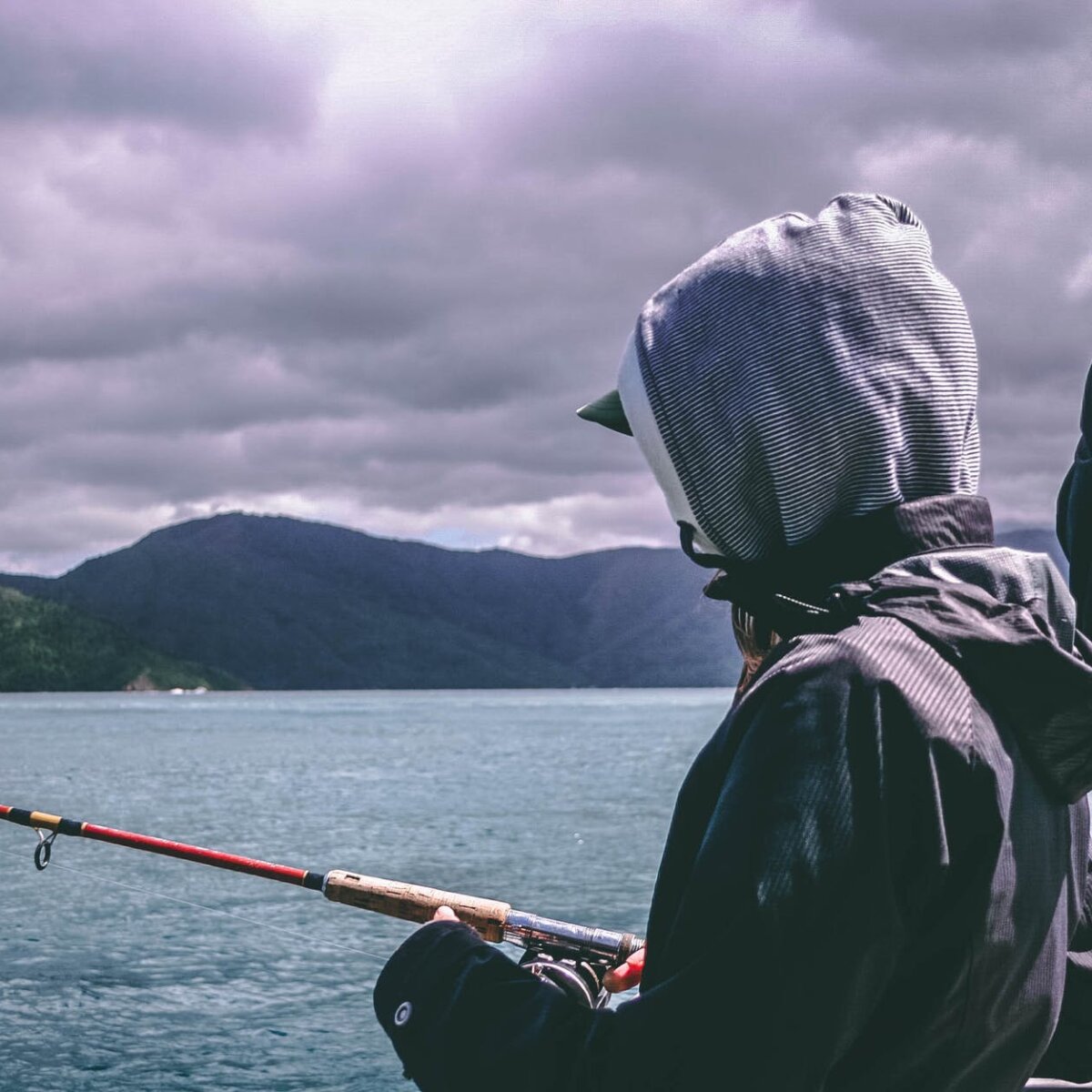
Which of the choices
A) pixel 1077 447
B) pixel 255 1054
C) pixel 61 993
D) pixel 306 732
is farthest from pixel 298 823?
pixel 306 732

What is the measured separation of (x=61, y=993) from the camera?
59.9ft

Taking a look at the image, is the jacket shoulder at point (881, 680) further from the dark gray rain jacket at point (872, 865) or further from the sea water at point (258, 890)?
the sea water at point (258, 890)

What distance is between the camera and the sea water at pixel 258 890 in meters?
15.5

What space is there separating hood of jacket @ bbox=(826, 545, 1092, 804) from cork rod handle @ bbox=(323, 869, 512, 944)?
2473mm

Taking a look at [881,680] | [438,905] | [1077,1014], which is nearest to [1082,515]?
[1077,1014]

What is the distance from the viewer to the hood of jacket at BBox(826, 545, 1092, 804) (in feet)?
5.40

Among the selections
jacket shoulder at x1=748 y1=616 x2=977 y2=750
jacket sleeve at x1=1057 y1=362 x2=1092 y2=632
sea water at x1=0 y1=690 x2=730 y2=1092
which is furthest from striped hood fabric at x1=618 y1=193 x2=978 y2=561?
sea water at x1=0 y1=690 x2=730 y2=1092

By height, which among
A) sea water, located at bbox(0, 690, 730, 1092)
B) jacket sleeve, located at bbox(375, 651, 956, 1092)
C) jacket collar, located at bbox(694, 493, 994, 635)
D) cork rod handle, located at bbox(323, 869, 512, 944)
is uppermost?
jacket collar, located at bbox(694, 493, 994, 635)

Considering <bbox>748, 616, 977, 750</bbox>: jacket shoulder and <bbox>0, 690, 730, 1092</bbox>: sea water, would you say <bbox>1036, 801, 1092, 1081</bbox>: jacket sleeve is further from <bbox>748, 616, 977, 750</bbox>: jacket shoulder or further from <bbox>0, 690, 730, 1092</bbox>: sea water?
<bbox>0, 690, 730, 1092</bbox>: sea water

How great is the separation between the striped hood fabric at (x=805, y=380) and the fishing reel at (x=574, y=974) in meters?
1.00

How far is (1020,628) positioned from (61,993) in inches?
744

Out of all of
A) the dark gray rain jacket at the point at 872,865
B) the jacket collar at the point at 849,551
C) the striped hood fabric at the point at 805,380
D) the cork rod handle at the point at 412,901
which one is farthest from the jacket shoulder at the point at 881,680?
the cork rod handle at the point at 412,901

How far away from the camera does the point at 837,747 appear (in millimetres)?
1554

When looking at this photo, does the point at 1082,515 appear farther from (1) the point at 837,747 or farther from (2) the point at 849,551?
(1) the point at 837,747
